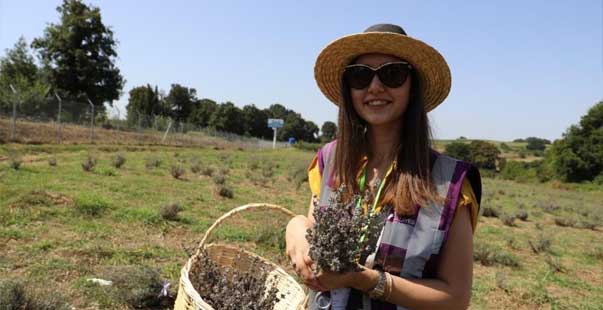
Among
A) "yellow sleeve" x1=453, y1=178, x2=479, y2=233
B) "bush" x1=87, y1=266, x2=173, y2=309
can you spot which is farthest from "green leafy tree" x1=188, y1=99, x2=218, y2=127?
"yellow sleeve" x1=453, y1=178, x2=479, y2=233

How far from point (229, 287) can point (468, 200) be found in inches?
53.0

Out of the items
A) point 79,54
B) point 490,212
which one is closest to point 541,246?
point 490,212

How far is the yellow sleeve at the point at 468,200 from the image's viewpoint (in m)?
1.61

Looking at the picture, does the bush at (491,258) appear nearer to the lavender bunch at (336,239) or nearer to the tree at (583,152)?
the lavender bunch at (336,239)

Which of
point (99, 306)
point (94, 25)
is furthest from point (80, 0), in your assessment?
point (99, 306)

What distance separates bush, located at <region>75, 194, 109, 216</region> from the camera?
7.07 meters

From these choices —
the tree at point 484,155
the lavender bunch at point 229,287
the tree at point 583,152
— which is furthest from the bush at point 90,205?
the tree at point 484,155

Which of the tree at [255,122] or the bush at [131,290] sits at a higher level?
the tree at [255,122]

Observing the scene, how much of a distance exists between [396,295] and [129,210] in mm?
6805

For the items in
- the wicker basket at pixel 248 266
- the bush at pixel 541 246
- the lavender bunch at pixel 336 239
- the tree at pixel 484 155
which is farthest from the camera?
the tree at pixel 484 155

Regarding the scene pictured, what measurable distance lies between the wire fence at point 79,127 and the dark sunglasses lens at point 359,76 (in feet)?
63.4

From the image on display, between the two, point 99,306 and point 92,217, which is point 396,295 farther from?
point 92,217

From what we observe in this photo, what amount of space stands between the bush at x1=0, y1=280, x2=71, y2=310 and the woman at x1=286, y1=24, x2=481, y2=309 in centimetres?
263

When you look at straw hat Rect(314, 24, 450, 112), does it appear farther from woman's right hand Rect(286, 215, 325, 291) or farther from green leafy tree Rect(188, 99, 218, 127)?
green leafy tree Rect(188, 99, 218, 127)
